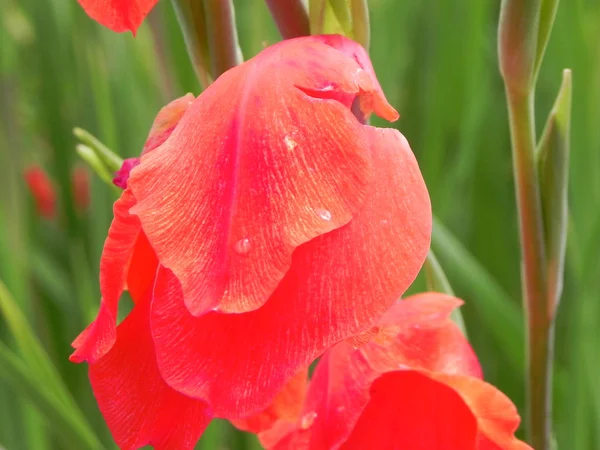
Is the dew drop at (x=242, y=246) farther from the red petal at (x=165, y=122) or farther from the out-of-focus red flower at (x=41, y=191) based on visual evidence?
the out-of-focus red flower at (x=41, y=191)

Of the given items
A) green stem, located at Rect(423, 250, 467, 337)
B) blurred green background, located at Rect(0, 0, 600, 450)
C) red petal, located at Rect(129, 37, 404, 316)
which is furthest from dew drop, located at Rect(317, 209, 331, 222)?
blurred green background, located at Rect(0, 0, 600, 450)

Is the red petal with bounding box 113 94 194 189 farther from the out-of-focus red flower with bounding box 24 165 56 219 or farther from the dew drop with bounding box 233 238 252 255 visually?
the out-of-focus red flower with bounding box 24 165 56 219

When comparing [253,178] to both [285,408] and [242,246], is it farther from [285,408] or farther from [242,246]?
[285,408]

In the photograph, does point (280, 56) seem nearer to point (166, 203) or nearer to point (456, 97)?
point (166, 203)

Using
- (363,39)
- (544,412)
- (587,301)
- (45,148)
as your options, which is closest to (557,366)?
(587,301)

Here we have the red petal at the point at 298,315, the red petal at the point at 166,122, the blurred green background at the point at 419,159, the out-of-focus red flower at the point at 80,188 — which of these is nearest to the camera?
the red petal at the point at 298,315

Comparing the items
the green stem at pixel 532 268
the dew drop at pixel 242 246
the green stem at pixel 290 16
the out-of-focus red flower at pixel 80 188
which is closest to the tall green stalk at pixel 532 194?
the green stem at pixel 532 268
